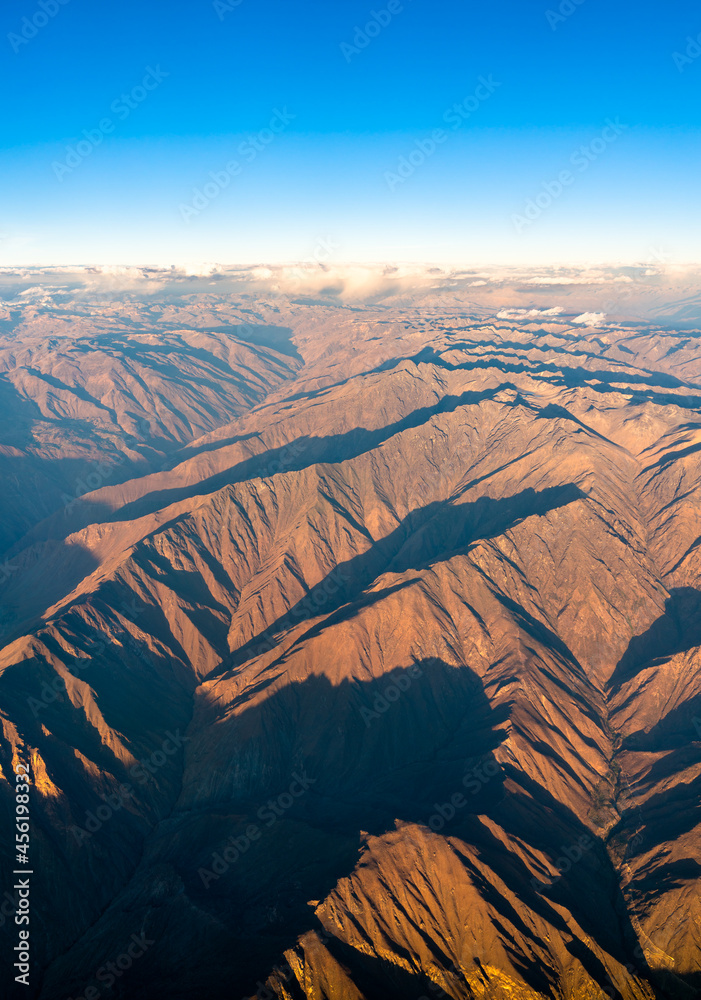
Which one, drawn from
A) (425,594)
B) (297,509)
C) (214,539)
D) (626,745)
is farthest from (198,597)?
(626,745)

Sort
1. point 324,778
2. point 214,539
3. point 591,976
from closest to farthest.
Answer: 1. point 591,976
2. point 324,778
3. point 214,539

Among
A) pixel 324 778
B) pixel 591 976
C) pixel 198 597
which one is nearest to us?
pixel 591 976

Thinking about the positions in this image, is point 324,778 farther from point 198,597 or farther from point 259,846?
point 198,597

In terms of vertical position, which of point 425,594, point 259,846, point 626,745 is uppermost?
point 425,594

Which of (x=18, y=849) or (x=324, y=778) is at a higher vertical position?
(x=18, y=849)

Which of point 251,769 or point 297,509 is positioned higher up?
point 297,509

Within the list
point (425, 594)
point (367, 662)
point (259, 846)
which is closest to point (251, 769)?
point (259, 846)

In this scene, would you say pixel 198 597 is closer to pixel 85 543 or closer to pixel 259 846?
pixel 85 543

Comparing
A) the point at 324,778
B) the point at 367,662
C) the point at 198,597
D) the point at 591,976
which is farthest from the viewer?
the point at 198,597

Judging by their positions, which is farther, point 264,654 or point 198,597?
point 198,597
